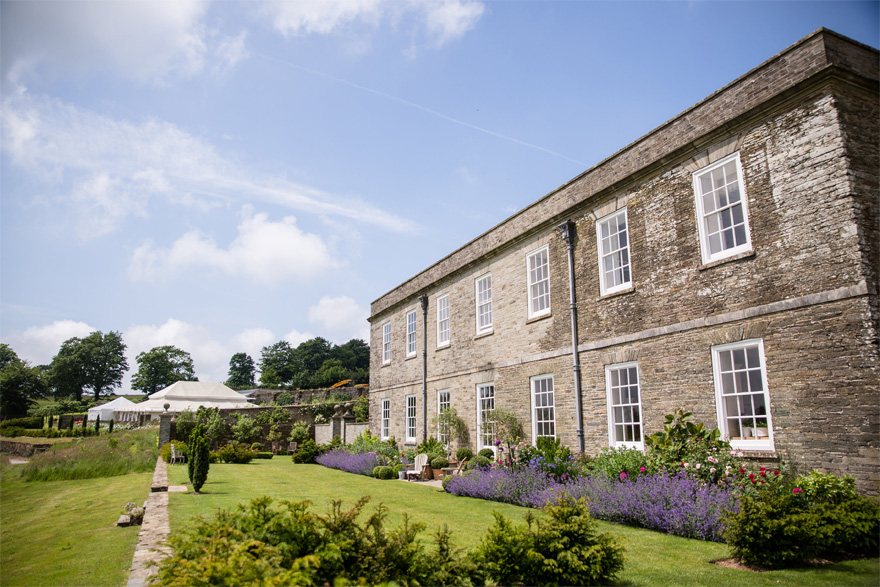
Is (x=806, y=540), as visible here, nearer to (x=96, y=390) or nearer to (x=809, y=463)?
(x=809, y=463)

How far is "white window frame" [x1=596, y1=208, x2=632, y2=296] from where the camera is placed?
12602 millimetres

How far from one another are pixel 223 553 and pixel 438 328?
17745mm

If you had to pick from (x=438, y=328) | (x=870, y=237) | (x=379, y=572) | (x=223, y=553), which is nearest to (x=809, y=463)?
(x=870, y=237)

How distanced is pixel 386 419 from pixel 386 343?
12.5 feet

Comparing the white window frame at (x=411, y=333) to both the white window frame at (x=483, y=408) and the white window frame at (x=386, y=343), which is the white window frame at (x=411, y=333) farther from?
the white window frame at (x=483, y=408)

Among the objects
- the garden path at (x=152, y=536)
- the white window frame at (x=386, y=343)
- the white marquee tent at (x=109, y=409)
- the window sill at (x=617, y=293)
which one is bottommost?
the garden path at (x=152, y=536)

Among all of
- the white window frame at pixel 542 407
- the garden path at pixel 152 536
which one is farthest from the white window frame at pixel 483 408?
the garden path at pixel 152 536

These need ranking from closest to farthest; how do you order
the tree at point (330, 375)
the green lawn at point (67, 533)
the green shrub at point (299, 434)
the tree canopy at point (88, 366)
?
the green lawn at point (67, 533) < the green shrub at point (299, 434) < the tree canopy at point (88, 366) < the tree at point (330, 375)

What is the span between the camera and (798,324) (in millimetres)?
8773

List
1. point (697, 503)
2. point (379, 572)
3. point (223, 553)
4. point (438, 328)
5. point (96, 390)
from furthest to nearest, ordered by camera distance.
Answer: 1. point (96, 390)
2. point (438, 328)
3. point (697, 503)
4. point (379, 572)
5. point (223, 553)

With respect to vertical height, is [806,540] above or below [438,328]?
below

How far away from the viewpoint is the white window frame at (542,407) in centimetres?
1435

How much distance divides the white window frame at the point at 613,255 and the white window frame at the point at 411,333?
11863mm

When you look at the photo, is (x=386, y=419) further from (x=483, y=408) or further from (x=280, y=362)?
(x=280, y=362)
